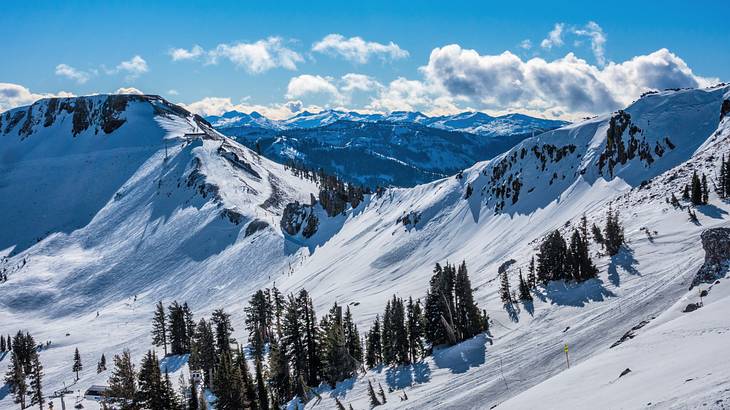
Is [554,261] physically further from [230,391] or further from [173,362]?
[173,362]

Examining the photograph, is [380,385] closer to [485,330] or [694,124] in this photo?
[485,330]

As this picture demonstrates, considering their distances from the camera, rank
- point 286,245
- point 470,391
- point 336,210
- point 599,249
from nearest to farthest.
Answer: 1. point 470,391
2. point 599,249
3. point 286,245
4. point 336,210

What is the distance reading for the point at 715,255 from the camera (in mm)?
37219

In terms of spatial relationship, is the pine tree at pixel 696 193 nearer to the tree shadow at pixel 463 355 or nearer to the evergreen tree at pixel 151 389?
the tree shadow at pixel 463 355

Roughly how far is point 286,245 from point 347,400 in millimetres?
106042

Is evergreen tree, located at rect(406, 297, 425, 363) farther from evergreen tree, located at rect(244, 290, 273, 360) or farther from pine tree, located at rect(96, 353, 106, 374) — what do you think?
pine tree, located at rect(96, 353, 106, 374)

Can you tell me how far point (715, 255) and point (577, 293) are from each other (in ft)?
45.1

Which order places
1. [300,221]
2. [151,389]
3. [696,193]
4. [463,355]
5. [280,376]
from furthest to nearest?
1. [300,221]
2. [696,193]
3. [280,376]
4. [463,355]
5. [151,389]

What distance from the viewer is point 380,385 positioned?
44.7 meters

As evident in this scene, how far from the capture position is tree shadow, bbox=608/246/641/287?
48.4 meters

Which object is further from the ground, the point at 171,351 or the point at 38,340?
the point at 38,340

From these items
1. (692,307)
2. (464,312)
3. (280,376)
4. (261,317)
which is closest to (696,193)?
(464,312)

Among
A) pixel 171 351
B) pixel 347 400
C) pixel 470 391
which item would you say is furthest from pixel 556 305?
pixel 171 351

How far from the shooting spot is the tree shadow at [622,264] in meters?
48.4
